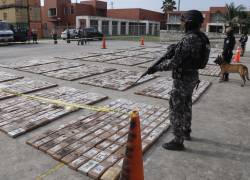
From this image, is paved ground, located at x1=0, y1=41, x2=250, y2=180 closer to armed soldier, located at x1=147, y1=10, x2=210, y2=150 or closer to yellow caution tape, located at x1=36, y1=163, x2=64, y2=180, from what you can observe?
yellow caution tape, located at x1=36, y1=163, x2=64, y2=180

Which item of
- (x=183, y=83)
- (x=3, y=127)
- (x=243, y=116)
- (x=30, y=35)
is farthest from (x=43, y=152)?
(x=30, y=35)

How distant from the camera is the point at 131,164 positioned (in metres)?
2.75

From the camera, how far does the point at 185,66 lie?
3518 mm

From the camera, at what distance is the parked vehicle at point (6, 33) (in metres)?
22.8

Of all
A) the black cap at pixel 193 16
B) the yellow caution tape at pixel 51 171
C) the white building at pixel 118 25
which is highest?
the white building at pixel 118 25

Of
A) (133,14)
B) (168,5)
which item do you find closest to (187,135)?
(133,14)

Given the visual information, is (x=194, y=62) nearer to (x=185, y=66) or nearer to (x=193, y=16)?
(x=185, y=66)

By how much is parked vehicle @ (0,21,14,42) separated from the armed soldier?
2272 cm

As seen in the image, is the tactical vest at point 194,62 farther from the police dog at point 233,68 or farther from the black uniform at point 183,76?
the police dog at point 233,68

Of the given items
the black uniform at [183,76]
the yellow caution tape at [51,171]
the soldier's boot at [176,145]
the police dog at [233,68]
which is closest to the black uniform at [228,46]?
the police dog at [233,68]

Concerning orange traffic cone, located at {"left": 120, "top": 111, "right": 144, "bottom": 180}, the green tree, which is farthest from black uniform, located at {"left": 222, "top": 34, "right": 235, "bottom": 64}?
the green tree

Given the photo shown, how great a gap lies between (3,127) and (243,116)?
490 cm

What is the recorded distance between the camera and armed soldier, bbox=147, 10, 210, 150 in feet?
11.2

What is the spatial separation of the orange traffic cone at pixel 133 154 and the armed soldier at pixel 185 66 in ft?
3.86
